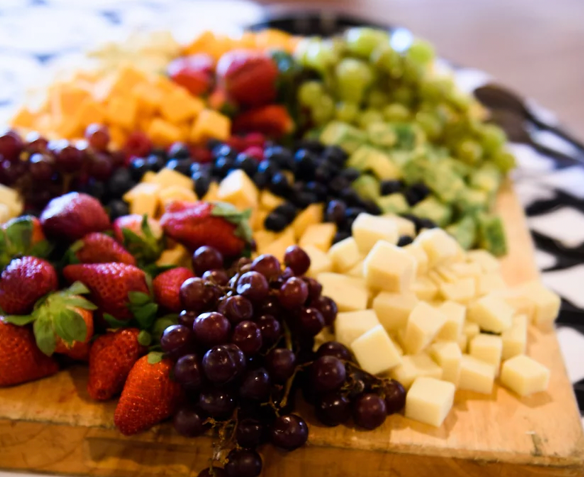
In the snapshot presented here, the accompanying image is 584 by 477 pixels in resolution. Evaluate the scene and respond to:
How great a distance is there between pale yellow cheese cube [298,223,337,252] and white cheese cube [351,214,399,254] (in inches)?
2.9

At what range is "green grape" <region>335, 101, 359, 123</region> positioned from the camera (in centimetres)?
161

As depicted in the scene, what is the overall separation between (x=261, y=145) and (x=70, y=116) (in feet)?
1.66

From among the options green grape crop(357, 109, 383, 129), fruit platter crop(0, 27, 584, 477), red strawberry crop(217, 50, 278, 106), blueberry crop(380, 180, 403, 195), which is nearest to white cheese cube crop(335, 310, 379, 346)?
fruit platter crop(0, 27, 584, 477)

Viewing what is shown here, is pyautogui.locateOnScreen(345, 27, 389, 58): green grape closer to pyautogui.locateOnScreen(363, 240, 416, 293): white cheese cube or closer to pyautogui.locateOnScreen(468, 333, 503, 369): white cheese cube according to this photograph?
pyautogui.locateOnScreen(363, 240, 416, 293): white cheese cube

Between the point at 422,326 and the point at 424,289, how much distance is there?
0.42 ft

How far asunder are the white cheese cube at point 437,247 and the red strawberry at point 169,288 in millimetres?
468

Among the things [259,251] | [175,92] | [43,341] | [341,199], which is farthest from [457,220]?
[43,341]

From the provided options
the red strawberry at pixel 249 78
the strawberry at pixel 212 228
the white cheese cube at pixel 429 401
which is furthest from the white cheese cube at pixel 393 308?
the red strawberry at pixel 249 78

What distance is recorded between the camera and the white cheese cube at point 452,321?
1040 mm

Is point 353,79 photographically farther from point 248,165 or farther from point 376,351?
point 376,351

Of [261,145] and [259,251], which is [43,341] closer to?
[259,251]

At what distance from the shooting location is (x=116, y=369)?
0.90 meters

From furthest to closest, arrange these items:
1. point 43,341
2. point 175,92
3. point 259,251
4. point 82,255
Answer: point 175,92 < point 259,251 < point 82,255 < point 43,341

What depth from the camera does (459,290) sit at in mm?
1118
